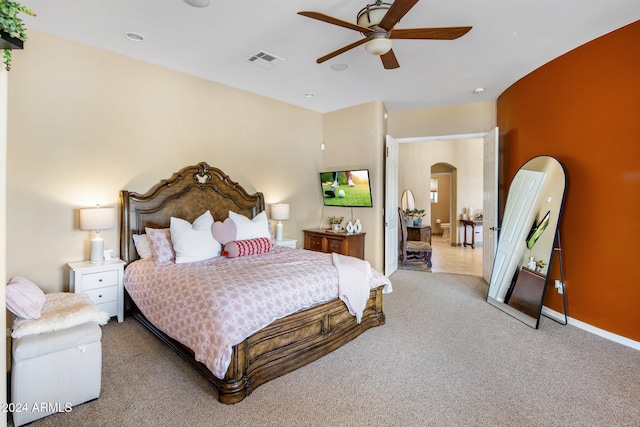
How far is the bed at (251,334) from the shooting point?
225 cm

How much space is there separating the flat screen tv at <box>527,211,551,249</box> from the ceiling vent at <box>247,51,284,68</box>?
3.64 metres

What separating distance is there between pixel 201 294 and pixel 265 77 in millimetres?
3171

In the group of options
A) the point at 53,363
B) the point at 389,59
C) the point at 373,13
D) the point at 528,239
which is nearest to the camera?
the point at 53,363

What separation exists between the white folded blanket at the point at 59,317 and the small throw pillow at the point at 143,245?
102 cm

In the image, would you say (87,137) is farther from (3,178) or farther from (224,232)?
(3,178)

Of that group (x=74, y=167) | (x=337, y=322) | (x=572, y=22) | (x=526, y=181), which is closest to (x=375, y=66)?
(x=572, y=22)

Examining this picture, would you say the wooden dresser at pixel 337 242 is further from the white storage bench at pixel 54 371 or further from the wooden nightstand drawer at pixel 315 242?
the white storage bench at pixel 54 371

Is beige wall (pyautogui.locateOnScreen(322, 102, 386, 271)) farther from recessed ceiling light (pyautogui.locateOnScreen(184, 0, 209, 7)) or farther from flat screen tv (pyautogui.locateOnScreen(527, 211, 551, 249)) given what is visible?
recessed ceiling light (pyautogui.locateOnScreen(184, 0, 209, 7))

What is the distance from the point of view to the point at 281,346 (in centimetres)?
249

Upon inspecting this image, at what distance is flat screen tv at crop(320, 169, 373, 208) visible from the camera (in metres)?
5.43

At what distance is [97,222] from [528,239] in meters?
4.95

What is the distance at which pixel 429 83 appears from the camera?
14.6 feet

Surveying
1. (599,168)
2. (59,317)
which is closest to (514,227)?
(599,168)

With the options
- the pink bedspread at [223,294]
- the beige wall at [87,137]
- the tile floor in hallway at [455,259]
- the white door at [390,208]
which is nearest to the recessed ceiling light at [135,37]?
the beige wall at [87,137]
